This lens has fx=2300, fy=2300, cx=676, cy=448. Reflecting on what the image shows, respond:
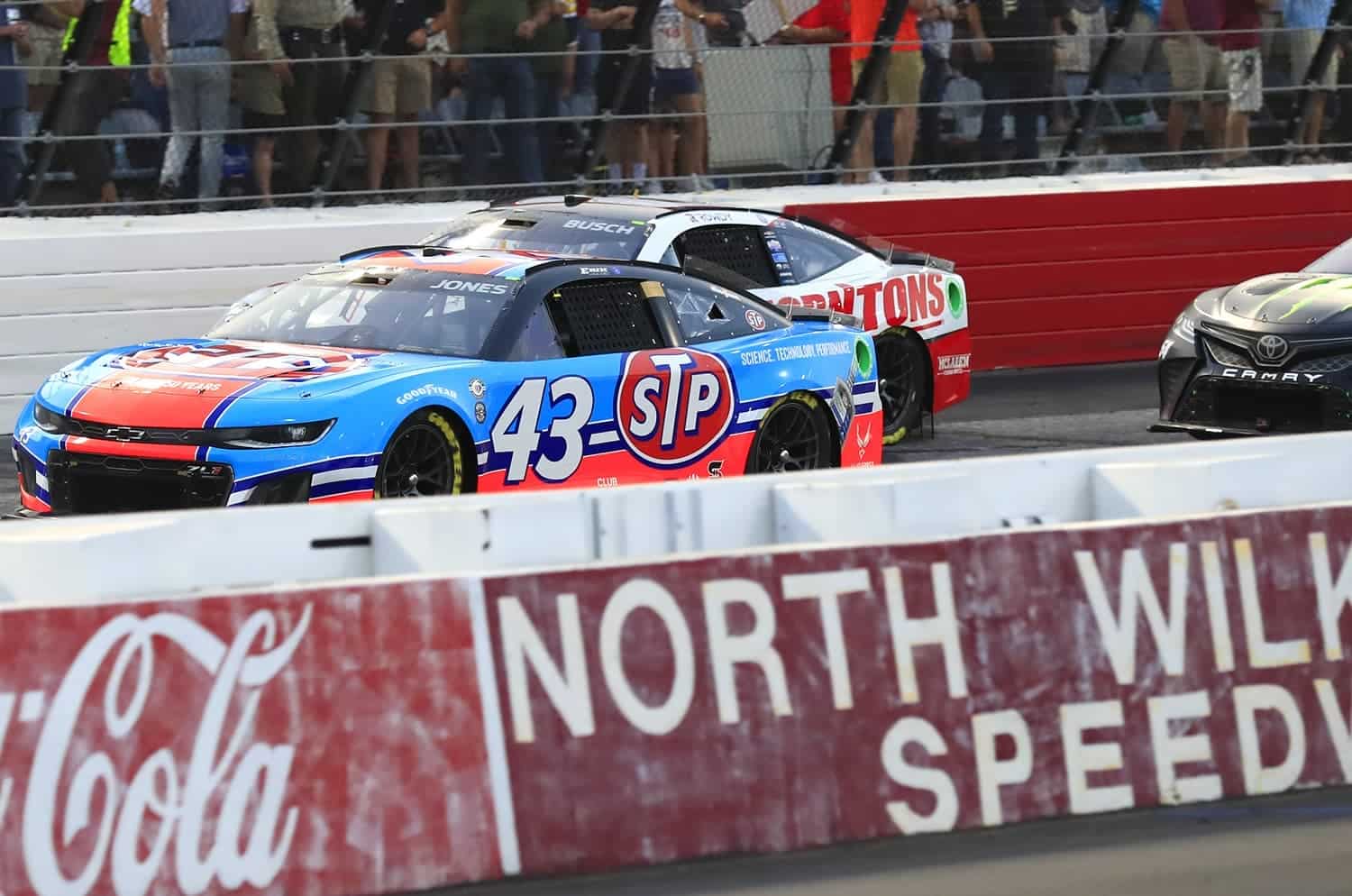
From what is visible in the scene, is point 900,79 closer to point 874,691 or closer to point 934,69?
point 934,69

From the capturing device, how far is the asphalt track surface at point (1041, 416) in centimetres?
1291

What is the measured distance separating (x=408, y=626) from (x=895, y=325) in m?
8.06

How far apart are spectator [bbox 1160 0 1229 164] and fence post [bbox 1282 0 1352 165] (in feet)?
2.03

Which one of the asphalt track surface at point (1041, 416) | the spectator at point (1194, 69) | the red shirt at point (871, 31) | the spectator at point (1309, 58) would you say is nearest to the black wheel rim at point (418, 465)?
the asphalt track surface at point (1041, 416)

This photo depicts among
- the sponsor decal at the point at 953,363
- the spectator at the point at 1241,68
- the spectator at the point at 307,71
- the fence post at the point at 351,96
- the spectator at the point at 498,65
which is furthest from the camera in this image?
the spectator at the point at 1241,68

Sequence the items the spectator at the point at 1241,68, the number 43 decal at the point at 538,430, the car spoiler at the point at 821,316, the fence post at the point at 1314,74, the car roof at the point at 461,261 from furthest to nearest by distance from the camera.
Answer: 1. the fence post at the point at 1314,74
2. the spectator at the point at 1241,68
3. the car spoiler at the point at 821,316
4. the car roof at the point at 461,261
5. the number 43 decal at the point at 538,430

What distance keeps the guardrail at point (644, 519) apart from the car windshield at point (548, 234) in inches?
223

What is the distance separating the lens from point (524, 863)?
5191mm

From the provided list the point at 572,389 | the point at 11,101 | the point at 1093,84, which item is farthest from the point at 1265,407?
the point at 11,101

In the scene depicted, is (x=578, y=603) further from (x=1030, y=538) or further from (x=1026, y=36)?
(x=1026, y=36)

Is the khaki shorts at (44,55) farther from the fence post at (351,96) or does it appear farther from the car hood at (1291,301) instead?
the car hood at (1291,301)

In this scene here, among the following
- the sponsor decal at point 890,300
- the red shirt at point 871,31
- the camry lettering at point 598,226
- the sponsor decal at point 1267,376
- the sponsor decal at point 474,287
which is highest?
the red shirt at point 871,31

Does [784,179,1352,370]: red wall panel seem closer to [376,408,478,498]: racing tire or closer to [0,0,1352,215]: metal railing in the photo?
[0,0,1352,215]: metal railing

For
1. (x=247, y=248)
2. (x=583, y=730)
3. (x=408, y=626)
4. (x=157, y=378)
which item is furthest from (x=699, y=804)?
(x=247, y=248)
